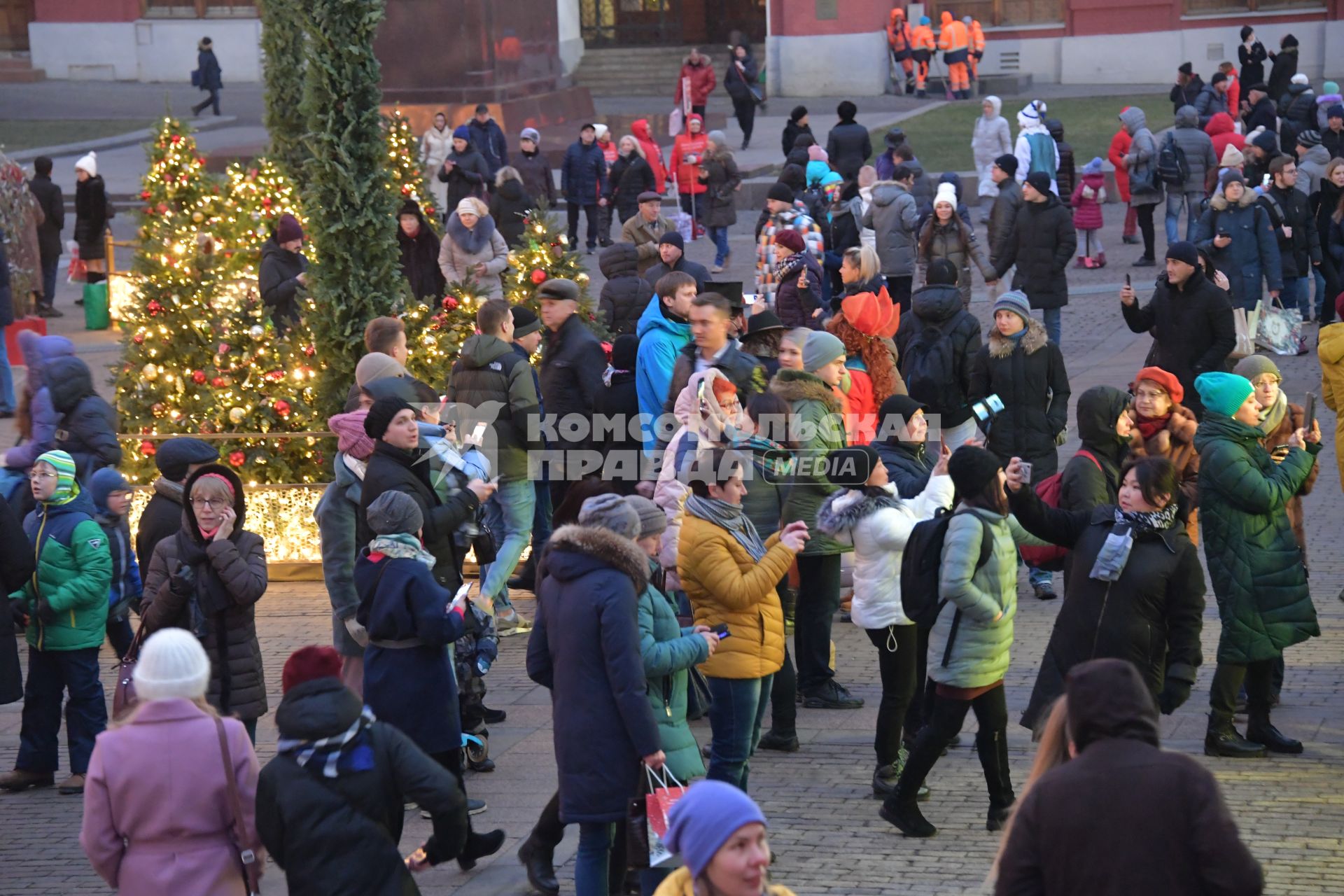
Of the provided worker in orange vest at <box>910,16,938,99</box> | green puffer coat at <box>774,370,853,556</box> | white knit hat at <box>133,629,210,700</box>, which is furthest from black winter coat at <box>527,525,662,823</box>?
worker in orange vest at <box>910,16,938,99</box>

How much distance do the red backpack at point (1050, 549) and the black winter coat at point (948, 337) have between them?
2189 millimetres

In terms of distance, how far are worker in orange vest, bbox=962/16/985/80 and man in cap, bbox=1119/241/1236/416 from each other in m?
27.1

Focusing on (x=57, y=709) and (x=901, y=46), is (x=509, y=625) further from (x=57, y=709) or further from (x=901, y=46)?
(x=901, y=46)

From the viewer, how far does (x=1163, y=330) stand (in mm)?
11234

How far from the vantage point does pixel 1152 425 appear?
7.89m

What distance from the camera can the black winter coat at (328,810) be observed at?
15.5 ft

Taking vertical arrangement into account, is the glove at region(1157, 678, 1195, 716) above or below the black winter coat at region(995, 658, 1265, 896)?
below

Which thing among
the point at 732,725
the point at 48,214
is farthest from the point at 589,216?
the point at 732,725

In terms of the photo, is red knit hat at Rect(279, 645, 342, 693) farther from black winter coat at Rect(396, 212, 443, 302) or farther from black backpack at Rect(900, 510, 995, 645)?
black winter coat at Rect(396, 212, 443, 302)

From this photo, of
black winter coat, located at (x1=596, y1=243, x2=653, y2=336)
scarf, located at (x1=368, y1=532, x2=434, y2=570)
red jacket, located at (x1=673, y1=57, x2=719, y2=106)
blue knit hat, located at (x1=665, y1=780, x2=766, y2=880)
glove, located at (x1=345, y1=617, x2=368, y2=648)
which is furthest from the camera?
red jacket, located at (x1=673, y1=57, x2=719, y2=106)

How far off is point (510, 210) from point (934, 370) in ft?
33.6

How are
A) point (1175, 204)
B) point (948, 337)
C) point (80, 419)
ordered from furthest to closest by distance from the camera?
point (1175, 204) < point (948, 337) < point (80, 419)

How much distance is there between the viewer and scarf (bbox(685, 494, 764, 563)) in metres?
6.43

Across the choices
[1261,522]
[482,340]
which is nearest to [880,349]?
[482,340]
